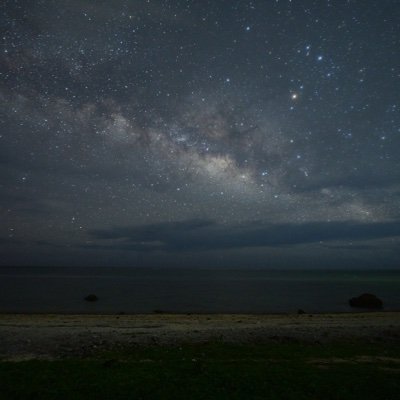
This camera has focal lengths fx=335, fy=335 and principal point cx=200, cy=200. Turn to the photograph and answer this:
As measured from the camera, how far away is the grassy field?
8.70m

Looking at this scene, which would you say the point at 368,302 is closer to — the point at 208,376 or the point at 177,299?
the point at 177,299

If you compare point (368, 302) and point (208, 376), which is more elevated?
point (208, 376)

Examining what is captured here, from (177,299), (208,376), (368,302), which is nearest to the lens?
(208,376)

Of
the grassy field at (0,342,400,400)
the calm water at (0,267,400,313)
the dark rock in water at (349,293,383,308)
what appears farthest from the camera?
the dark rock in water at (349,293,383,308)

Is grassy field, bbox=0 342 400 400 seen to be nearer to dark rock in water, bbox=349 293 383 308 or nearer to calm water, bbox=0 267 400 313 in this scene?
calm water, bbox=0 267 400 313

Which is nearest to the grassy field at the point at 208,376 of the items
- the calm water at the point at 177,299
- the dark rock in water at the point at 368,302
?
the calm water at the point at 177,299

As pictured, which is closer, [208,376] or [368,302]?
[208,376]

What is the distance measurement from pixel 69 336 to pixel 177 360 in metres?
7.53

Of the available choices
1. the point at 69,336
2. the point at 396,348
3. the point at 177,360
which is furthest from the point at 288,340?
the point at 69,336

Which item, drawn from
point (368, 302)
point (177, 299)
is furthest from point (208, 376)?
point (177, 299)

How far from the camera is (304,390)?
900 cm

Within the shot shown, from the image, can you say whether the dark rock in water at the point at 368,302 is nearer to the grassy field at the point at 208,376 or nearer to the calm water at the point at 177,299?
the calm water at the point at 177,299

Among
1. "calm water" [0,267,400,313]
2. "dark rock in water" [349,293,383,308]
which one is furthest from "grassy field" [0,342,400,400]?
"dark rock in water" [349,293,383,308]

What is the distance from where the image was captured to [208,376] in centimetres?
995
